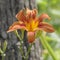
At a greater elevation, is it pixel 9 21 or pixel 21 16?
pixel 21 16

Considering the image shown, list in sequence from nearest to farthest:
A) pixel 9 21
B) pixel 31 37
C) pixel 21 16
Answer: pixel 31 37 → pixel 21 16 → pixel 9 21

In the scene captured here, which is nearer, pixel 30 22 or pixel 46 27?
pixel 46 27

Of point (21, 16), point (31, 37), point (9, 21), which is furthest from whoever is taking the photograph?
point (9, 21)

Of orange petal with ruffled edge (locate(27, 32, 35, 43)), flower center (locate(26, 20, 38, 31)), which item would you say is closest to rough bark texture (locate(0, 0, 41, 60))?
flower center (locate(26, 20, 38, 31))

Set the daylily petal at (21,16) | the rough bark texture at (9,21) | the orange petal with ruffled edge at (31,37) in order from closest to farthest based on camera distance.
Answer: the orange petal with ruffled edge at (31,37)
the daylily petal at (21,16)
the rough bark texture at (9,21)

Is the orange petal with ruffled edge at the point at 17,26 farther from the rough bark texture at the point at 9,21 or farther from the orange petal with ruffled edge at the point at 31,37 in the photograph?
the rough bark texture at the point at 9,21

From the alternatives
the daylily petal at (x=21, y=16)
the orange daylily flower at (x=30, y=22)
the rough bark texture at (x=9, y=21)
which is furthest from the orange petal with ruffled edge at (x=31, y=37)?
the rough bark texture at (x=9, y=21)

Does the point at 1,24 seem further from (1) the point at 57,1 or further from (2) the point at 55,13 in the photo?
(1) the point at 57,1

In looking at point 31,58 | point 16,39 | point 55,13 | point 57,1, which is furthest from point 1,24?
point 57,1

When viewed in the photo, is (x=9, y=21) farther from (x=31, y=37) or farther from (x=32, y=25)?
(x=31, y=37)

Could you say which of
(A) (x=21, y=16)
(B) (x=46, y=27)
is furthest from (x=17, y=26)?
(B) (x=46, y=27)

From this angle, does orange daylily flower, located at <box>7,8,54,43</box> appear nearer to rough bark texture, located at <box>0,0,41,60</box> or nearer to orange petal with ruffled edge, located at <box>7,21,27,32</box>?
orange petal with ruffled edge, located at <box>7,21,27,32</box>
